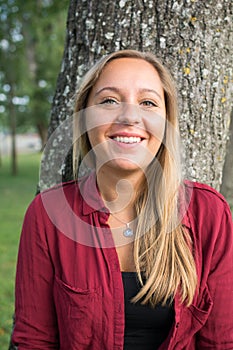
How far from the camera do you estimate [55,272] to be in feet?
6.55

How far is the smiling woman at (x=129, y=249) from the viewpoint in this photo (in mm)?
1941

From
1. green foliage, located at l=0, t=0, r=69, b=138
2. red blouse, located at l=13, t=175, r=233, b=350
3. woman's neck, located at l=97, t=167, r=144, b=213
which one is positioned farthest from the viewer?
green foliage, located at l=0, t=0, r=69, b=138

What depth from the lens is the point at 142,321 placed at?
1.98 metres

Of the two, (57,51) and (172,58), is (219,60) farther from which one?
(57,51)

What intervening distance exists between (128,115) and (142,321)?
891 mm

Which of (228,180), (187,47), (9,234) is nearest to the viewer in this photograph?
(187,47)

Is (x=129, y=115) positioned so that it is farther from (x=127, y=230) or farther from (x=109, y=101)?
(x=127, y=230)

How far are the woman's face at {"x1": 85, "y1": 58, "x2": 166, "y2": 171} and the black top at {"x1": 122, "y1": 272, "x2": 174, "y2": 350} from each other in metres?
0.51

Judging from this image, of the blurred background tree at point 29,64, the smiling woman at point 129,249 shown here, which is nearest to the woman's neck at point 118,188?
the smiling woman at point 129,249

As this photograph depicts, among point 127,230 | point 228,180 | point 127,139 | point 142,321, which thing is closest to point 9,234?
point 228,180

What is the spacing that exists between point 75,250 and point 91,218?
161mm

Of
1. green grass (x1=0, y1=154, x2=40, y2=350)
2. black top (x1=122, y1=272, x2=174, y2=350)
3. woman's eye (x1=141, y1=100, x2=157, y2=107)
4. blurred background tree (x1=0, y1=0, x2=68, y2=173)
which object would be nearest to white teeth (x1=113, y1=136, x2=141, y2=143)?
woman's eye (x1=141, y1=100, x2=157, y2=107)

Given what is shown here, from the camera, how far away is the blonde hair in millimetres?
1940

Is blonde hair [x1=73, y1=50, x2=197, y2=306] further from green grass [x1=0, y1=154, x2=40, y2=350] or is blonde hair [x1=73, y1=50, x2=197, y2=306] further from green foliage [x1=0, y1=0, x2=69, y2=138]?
Result: green foliage [x1=0, y1=0, x2=69, y2=138]
